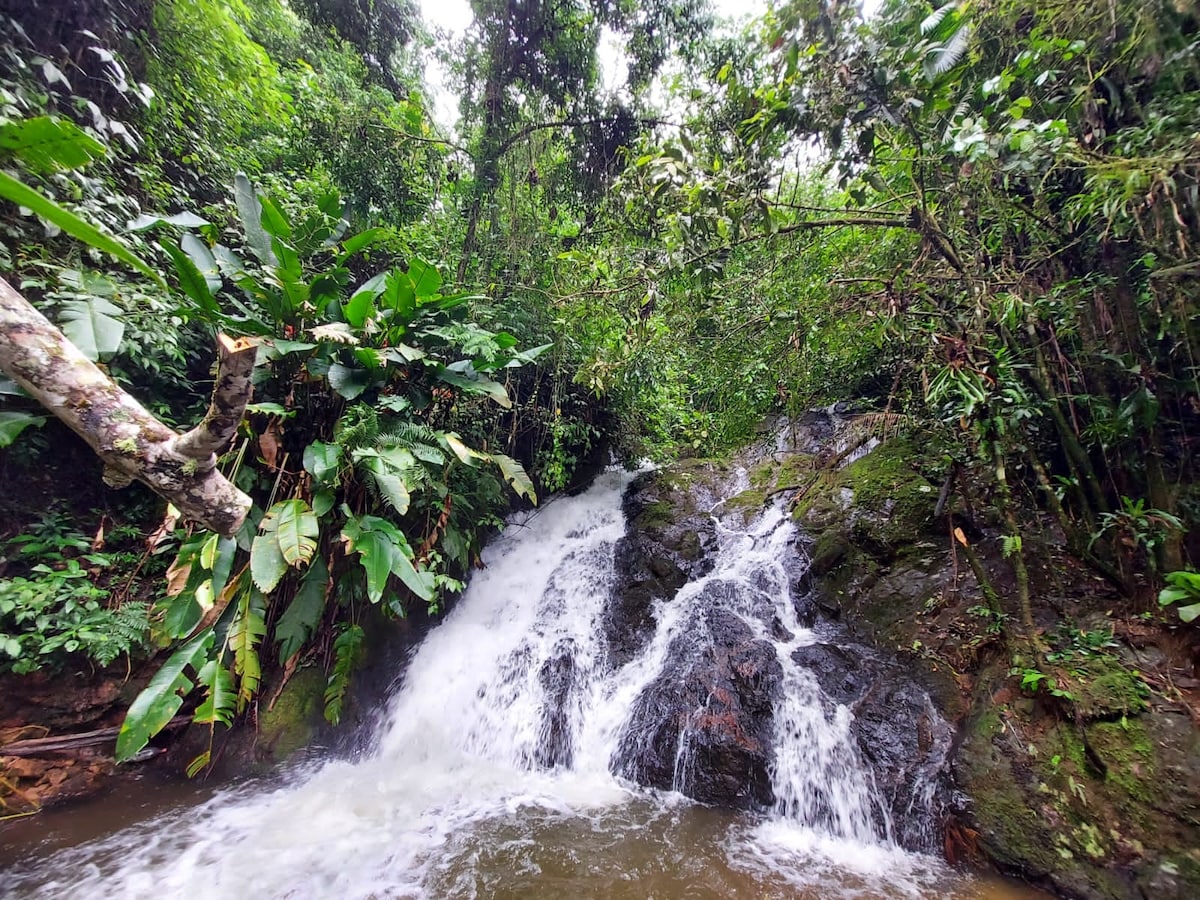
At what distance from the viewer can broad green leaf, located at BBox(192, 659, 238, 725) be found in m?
2.57

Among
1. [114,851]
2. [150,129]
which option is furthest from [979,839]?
[150,129]

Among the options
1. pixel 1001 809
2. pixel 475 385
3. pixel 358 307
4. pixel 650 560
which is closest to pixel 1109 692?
pixel 1001 809

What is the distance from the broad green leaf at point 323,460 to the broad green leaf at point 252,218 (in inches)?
56.8

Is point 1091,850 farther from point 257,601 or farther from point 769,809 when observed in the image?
point 257,601

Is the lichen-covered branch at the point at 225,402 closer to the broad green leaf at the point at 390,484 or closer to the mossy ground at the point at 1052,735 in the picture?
the broad green leaf at the point at 390,484

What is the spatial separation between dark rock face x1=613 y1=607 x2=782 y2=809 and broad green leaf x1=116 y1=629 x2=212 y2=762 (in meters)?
2.77

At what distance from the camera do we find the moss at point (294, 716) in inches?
139

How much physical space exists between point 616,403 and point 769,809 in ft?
13.4

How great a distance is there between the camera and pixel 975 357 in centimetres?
279

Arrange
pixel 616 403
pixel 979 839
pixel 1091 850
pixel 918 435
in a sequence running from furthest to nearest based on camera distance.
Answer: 1. pixel 616 403
2. pixel 918 435
3. pixel 979 839
4. pixel 1091 850

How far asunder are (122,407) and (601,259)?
9.43ft

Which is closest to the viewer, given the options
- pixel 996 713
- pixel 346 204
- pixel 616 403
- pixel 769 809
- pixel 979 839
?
pixel 979 839

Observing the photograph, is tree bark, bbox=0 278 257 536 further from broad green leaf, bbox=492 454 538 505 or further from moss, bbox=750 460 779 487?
moss, bbox=750 460 779 487

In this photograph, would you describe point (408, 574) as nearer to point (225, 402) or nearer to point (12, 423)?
point (225, 402)
